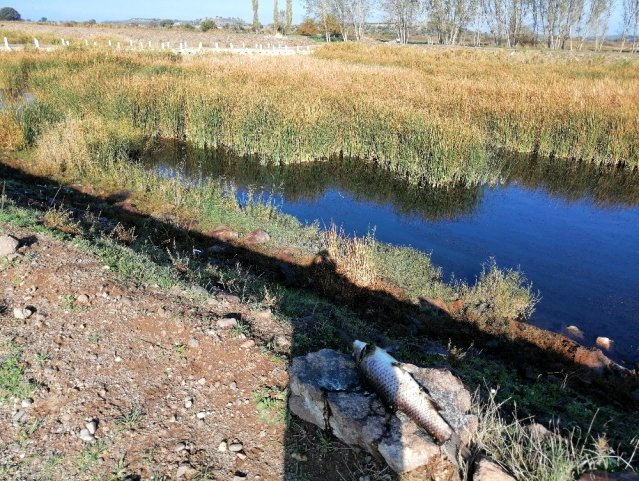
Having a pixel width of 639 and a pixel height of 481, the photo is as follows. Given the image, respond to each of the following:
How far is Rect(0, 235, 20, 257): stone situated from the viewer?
15.8ft

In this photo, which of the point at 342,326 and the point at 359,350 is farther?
the point at 342,326

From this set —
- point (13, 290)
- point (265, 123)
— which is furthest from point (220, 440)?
point (265, 123)

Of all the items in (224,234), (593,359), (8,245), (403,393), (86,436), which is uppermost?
(8,245)

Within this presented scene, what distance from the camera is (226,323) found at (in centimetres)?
423

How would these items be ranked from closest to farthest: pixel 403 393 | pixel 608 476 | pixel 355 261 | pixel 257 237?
pixel 608 476
pixel 403 393
pixel 355 261
pixel 257 237

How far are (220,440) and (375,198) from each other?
8574 millimetres

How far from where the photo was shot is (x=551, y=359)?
19.2ft

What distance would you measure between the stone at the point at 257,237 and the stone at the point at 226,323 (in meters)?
3.94

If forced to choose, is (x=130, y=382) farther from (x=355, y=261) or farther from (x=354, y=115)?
(x=354, y=115)

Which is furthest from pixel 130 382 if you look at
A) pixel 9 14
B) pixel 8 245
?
pixel 9 14

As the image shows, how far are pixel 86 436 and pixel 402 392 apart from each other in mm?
2099

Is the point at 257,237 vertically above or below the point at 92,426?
below

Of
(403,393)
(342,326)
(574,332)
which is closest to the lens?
(403,393)

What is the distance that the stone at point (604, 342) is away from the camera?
6.29 m
